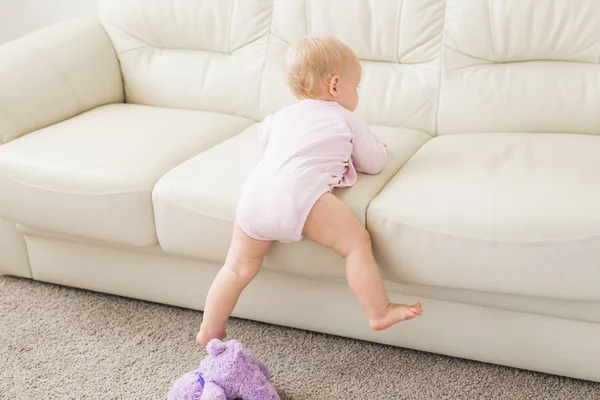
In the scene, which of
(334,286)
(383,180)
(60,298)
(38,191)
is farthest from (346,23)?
(60,298)

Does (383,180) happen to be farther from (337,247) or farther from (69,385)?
(69,385)

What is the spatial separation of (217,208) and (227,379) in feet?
1.30

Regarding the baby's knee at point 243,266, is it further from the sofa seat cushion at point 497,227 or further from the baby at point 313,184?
the sofa seat cushion at point 497,227

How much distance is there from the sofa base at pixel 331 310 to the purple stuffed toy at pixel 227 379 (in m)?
0.28

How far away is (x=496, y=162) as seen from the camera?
1.84 meters

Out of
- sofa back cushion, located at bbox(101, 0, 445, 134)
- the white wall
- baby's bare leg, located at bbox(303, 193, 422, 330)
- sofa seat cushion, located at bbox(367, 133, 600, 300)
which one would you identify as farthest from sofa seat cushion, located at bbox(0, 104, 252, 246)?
the white wall

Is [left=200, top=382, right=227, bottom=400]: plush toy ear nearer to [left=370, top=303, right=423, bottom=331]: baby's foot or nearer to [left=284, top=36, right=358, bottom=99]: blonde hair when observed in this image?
[left=370, top=303, right=423, bottom=331]: baby's foot

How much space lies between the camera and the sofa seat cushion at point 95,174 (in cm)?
192

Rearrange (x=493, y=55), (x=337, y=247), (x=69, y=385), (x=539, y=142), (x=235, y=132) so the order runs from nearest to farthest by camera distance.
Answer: (x=337, y=247) → (x=69, y=385) → (x=539, y=142) → (x=493, y=55) → (x=235, y=132)

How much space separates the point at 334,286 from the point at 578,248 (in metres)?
0.59

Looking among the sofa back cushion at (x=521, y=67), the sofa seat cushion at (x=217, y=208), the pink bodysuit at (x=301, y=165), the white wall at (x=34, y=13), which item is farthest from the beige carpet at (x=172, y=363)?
the white wall at (x=34, y=13)

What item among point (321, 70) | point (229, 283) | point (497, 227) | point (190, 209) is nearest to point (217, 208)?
point (190, 209)

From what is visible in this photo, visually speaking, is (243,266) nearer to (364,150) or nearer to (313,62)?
(364,150)

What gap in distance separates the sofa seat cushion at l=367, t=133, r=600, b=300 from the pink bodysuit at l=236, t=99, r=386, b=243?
113 mm
